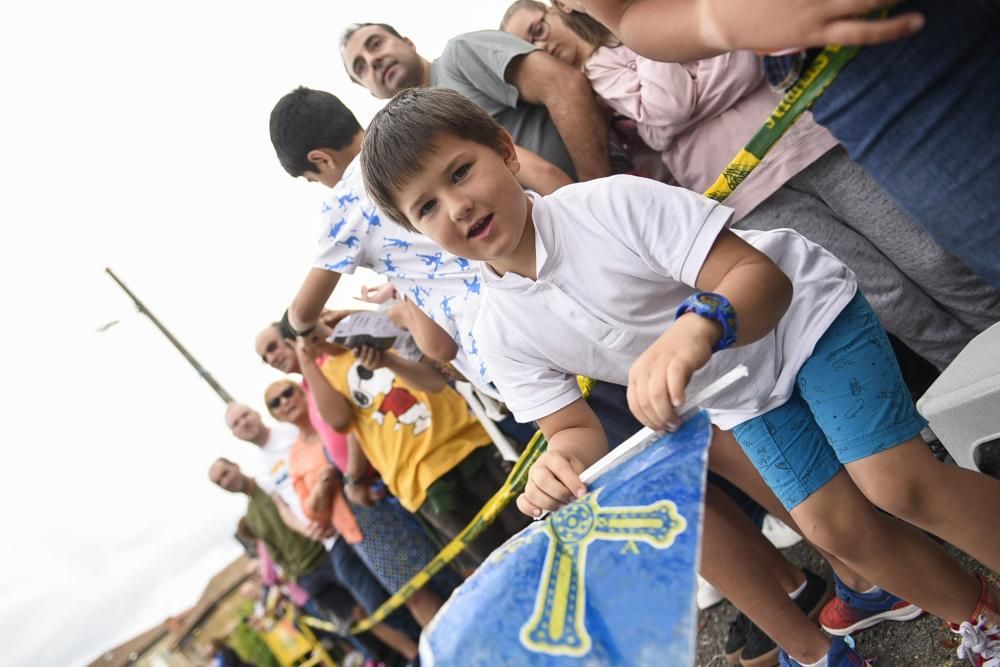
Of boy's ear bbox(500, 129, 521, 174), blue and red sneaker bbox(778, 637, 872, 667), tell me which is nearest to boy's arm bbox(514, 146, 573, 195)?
boy's ear bbox(500, 129, 521, 174)

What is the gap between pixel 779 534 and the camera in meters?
2.97

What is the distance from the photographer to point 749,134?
6.95 feet

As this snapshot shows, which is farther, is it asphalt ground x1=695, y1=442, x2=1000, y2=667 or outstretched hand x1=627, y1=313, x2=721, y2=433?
asphalt ground x1=695, y1=442, x2=1000, y2=667

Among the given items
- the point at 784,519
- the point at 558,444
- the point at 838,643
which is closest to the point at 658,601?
the point at 558,444

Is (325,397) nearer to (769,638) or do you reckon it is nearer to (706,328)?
(769,638)

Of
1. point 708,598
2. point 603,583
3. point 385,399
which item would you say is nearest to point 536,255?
point 603,583

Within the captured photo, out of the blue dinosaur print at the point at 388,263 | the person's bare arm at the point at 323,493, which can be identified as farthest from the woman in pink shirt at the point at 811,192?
the person's bare arm at the point at 323,493

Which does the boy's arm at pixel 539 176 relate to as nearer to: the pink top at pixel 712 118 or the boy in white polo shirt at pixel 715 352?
the pink top at pixel 712 118

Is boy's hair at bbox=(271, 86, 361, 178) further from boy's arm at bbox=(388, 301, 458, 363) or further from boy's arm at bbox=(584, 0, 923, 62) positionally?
boy's arm at bbox=(584, 0, 923, 62)

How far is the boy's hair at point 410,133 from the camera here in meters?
1.41

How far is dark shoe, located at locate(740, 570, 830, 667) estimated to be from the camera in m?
2.07

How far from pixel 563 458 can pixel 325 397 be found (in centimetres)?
244

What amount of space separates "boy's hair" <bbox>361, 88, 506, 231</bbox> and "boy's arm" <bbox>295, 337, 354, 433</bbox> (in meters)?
2.12

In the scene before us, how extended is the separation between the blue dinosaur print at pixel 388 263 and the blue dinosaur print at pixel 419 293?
0.10 metres
